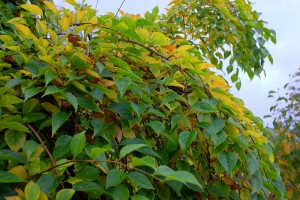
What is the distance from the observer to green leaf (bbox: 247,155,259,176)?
1.04 meters

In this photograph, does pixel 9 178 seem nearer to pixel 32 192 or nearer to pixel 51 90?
pixel 32 192

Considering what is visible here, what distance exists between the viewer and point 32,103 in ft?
3.32

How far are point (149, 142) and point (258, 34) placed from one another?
5.76ft

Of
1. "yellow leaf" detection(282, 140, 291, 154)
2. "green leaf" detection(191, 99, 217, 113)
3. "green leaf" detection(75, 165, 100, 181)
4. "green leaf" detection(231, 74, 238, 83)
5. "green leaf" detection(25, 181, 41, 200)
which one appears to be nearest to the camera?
"green leaf" detection(25, 181, 41, 200)

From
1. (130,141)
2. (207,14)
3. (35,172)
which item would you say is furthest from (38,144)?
(207,14)

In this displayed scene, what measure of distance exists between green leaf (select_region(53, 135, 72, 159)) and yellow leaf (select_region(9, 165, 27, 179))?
0.07 m

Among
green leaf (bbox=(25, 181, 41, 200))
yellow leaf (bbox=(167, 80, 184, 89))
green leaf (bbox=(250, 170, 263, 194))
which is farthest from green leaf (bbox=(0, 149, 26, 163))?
green leaf (bbox=(250, 170, 263, 194))

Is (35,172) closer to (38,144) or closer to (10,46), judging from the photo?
(38,144)

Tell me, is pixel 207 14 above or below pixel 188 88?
above

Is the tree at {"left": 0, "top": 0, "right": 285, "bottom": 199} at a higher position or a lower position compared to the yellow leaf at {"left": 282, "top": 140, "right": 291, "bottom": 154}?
lower

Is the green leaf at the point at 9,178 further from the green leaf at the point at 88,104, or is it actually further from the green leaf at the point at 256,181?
the green leaf at the point at 256,181

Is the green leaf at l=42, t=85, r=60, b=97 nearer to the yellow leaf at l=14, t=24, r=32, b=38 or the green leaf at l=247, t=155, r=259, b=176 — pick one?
the yellow leaf at l=14, t=24, r=32, b=38

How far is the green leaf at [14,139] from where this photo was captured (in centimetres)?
91

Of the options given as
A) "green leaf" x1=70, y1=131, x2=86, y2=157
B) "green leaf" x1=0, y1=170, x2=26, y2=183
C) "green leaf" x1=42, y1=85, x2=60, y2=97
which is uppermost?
"green leaf" x1=42, y1=85, x2=60, y2=97
